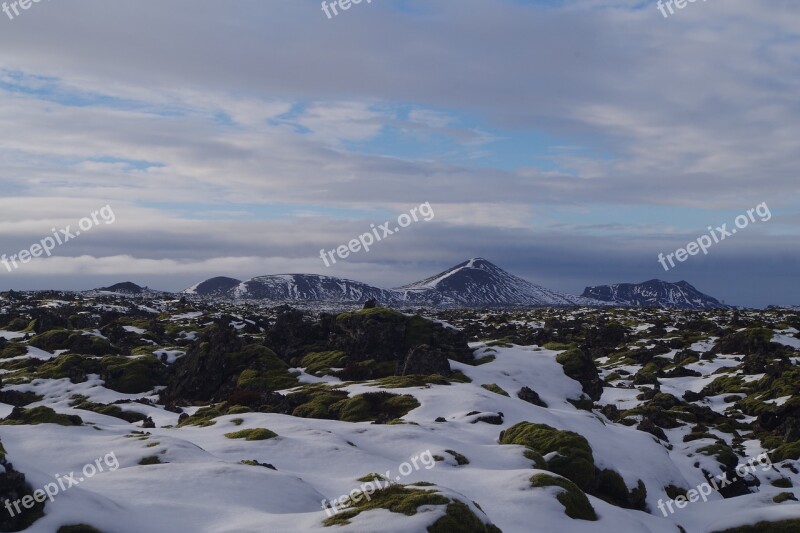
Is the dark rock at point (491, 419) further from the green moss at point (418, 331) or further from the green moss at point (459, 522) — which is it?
the green moss at point (418, 331)

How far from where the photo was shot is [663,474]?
4375 cm

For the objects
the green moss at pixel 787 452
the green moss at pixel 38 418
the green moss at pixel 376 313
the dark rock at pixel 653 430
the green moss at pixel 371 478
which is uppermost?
the green moss at pixel 376 313

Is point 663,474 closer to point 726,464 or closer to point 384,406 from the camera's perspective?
point 726,464

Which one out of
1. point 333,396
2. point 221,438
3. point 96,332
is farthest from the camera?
point 96,332

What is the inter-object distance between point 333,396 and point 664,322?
145227mm

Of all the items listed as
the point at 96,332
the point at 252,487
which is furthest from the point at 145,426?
the point at 96,332

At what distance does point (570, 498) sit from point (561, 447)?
36.5ft

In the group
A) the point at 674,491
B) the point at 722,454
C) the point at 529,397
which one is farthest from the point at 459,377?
the point at 674,491

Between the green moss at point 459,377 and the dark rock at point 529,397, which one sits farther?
the green moss at point 459,377

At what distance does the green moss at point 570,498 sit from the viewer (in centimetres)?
2824

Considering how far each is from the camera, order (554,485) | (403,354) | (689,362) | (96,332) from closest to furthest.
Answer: (554,485), (403,354), (96,332), (689,362)

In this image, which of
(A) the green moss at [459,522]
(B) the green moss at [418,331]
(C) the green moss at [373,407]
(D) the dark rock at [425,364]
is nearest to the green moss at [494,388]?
(D) the dark rock at [425,364]

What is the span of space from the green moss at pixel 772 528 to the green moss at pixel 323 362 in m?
50.2

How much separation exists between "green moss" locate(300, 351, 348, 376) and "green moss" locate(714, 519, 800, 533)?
50247 mm
